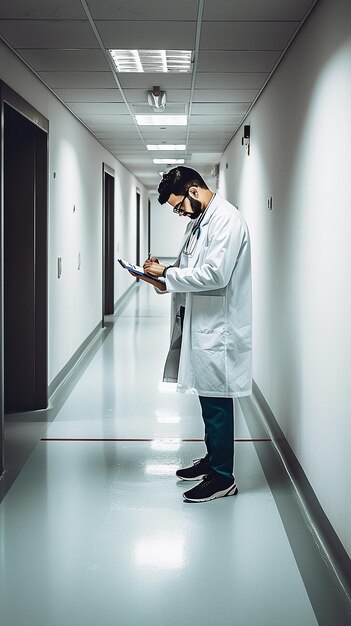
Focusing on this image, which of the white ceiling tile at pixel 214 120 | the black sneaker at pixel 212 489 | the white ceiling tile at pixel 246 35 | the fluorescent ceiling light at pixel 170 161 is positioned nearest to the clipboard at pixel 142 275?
the black sneaker at pixel 212 489

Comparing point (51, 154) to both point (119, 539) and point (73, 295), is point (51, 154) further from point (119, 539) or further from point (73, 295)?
point (119, 539)

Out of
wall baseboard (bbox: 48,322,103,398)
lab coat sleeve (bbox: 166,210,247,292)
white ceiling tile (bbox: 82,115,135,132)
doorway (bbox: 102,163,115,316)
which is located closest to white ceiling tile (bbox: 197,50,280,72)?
lab coat sleeve (bbox: 166,210,247,292)

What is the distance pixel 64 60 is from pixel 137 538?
2443mm

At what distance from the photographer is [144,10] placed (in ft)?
9.81

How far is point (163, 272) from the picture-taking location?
10.1ft

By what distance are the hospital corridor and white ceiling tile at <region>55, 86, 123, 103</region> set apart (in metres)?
0.03

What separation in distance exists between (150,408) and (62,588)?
2470 mm

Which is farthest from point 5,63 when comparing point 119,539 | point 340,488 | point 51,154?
point 340,488

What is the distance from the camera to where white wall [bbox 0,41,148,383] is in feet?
14.7

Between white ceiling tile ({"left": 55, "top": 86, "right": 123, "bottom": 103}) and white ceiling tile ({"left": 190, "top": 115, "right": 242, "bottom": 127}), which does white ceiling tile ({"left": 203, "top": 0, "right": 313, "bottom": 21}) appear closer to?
white ceiling tile ({"left": 55, "top": 86, "right": 123, "bottom": 103})

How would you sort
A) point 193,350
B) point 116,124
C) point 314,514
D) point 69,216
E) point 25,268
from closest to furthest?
1. point 314,514
2. point 193,350
3. point 25,268
4. point 69,216
5. point 116,124

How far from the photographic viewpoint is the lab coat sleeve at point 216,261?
291 centimetres

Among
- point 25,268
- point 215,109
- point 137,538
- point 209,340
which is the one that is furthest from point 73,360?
point 137,538

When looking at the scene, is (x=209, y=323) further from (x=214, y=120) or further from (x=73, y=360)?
(x=214, y=120)
